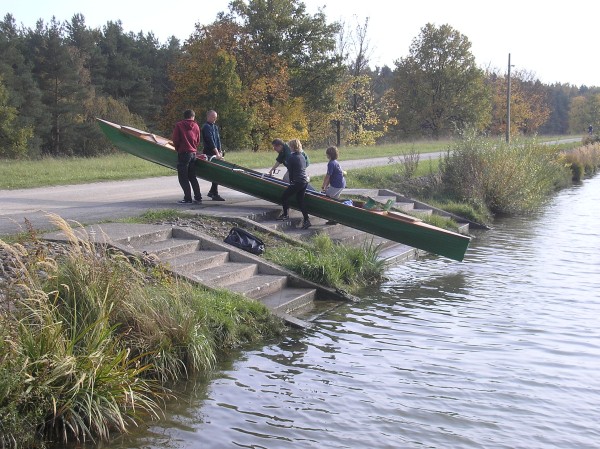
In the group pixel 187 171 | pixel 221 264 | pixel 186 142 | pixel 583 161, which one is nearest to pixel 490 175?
pixel 187 171

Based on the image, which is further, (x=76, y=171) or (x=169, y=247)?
(x=76, y=171)

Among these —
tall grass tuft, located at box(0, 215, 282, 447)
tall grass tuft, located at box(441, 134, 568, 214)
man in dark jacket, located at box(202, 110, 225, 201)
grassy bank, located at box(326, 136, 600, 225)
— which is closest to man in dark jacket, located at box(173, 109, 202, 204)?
man in dark jacket, located at box(202, 110, 225, 201)

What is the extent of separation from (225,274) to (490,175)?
13.6 m

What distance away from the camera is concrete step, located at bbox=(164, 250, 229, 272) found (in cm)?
1020

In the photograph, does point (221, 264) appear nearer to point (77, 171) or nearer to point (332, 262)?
point (332, 262)

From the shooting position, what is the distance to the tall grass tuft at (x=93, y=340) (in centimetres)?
577

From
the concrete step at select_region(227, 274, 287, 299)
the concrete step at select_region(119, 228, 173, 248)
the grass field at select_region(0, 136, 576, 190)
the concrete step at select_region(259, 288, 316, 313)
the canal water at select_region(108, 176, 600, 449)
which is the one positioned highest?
the grass field at select_region(0, 136, 576, 190)

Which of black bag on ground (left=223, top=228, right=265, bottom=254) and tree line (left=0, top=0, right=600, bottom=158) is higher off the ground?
tree line (left=0, top=0, right=600, bottom=158)

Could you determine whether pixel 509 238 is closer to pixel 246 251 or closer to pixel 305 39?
pixel 246 251

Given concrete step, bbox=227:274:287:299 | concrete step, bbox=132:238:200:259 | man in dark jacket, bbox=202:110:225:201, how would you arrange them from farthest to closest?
man in dark jacket, bbox=202:110:225:201, concrete step, bbox=132:238:200:259, concrete step, bbox=227:274:287:299

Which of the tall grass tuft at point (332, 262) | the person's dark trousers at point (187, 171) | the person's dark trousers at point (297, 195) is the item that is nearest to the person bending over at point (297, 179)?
the person's dark trousers at point (297, 195)

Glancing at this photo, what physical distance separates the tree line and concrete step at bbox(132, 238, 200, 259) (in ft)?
106

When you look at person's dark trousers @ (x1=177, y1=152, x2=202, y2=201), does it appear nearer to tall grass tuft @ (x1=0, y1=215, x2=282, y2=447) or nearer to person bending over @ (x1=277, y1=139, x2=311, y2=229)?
person bending over @ (x1=277, y1=139, x2=311, y2=229)

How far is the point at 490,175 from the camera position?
22.0 m
